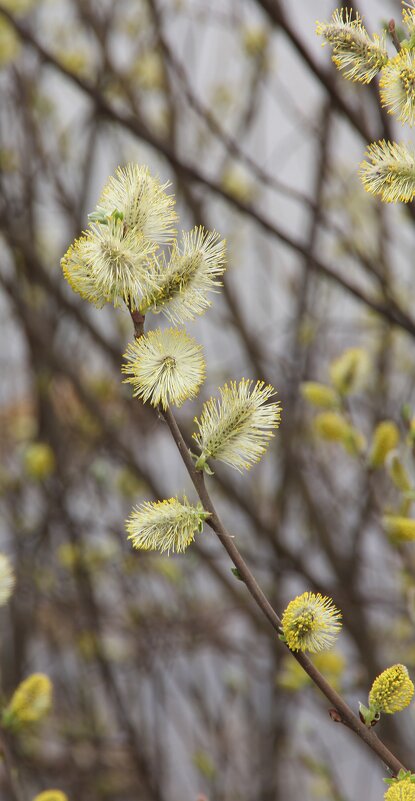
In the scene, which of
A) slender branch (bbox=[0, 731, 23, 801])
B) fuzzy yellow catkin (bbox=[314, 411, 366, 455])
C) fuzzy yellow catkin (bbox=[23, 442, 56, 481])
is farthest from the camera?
fuzzy yellow catkin (bbox=[23, 442, 56, 481])

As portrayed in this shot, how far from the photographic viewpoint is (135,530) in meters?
0.66

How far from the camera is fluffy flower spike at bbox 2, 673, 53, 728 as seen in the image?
955mm

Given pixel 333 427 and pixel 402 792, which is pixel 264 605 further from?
pixel 333 427

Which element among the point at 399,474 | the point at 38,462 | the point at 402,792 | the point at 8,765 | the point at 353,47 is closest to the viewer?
the point at 402,792

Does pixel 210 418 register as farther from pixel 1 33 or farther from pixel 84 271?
pixel 1 33

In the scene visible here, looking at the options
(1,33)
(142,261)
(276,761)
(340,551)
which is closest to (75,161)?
(1,33)

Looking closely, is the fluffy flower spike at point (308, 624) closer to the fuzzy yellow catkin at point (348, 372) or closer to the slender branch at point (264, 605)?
the slender branch at point (264, 605)

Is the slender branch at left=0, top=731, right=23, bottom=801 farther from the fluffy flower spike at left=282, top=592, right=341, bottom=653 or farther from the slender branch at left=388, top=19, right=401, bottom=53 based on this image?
the slender branch at left=388, top=19, right=401, bottom=53

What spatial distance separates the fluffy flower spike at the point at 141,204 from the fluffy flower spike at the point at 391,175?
0.16m

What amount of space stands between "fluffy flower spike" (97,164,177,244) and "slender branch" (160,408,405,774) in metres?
0.15

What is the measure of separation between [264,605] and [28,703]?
0.46 meters

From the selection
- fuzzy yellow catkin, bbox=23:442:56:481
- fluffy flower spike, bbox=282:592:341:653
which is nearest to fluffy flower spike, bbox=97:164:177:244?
fluffy flower spike, bbox=282:592:341:653

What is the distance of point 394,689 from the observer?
66cm

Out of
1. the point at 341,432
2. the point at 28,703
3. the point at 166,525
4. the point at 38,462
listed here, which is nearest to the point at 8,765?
the point at 28,703
